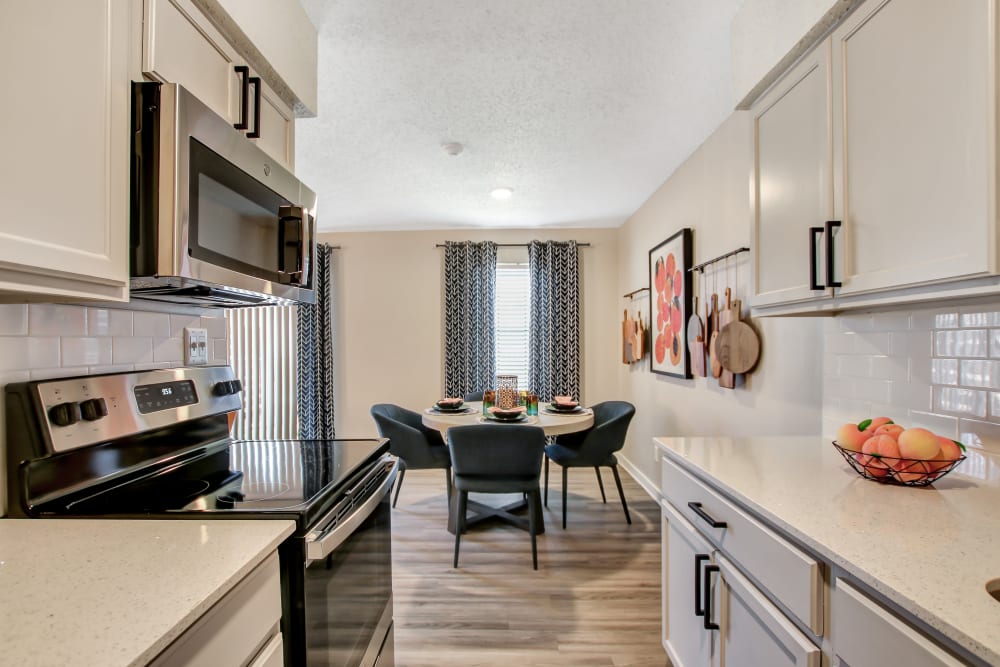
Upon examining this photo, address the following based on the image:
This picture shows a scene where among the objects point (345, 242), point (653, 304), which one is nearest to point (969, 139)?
point (653, 304)

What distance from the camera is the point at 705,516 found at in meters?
1.24

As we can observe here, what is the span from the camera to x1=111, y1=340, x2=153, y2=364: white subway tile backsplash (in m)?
1.20

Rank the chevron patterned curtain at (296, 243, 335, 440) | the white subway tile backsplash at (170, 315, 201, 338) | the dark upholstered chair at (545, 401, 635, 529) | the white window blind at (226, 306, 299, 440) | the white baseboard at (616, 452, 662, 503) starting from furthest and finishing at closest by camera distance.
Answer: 1. the white window blind at (226, 306, 299, 440)
2. the chevron patterned curtain at (296, 243, 335, 440)
3. the white baseboard at (616, 452, 662, 503)
4. the dark upholstered chair at (545, 401, 635, 529)
5. the white subway tile backsplash at (170, 315, 201, 338)

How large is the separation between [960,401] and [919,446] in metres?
0.29

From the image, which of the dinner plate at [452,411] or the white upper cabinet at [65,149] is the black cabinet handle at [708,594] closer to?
the white upper cabinet at [65,149]

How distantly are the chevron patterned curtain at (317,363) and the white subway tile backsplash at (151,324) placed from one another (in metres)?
3.20

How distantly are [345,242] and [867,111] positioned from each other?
14.4 ft

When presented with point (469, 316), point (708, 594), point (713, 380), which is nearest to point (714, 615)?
point (708, 594)

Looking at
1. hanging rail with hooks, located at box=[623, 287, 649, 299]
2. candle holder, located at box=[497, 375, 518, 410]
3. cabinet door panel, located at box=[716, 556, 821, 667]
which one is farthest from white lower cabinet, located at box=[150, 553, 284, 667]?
hanging rail with hooks, located at box=[623, 287, 649, 299]

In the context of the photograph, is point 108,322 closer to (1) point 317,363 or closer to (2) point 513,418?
(2) point 513,418

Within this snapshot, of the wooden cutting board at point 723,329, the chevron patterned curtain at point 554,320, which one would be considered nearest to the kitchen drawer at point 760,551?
the wooden cutting board at point 723,329

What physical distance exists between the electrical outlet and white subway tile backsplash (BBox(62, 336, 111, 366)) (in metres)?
0.29

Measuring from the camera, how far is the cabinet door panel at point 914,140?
85cm

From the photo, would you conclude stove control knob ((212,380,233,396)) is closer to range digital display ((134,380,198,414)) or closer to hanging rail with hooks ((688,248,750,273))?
range digital display ((134,380,198,414))
